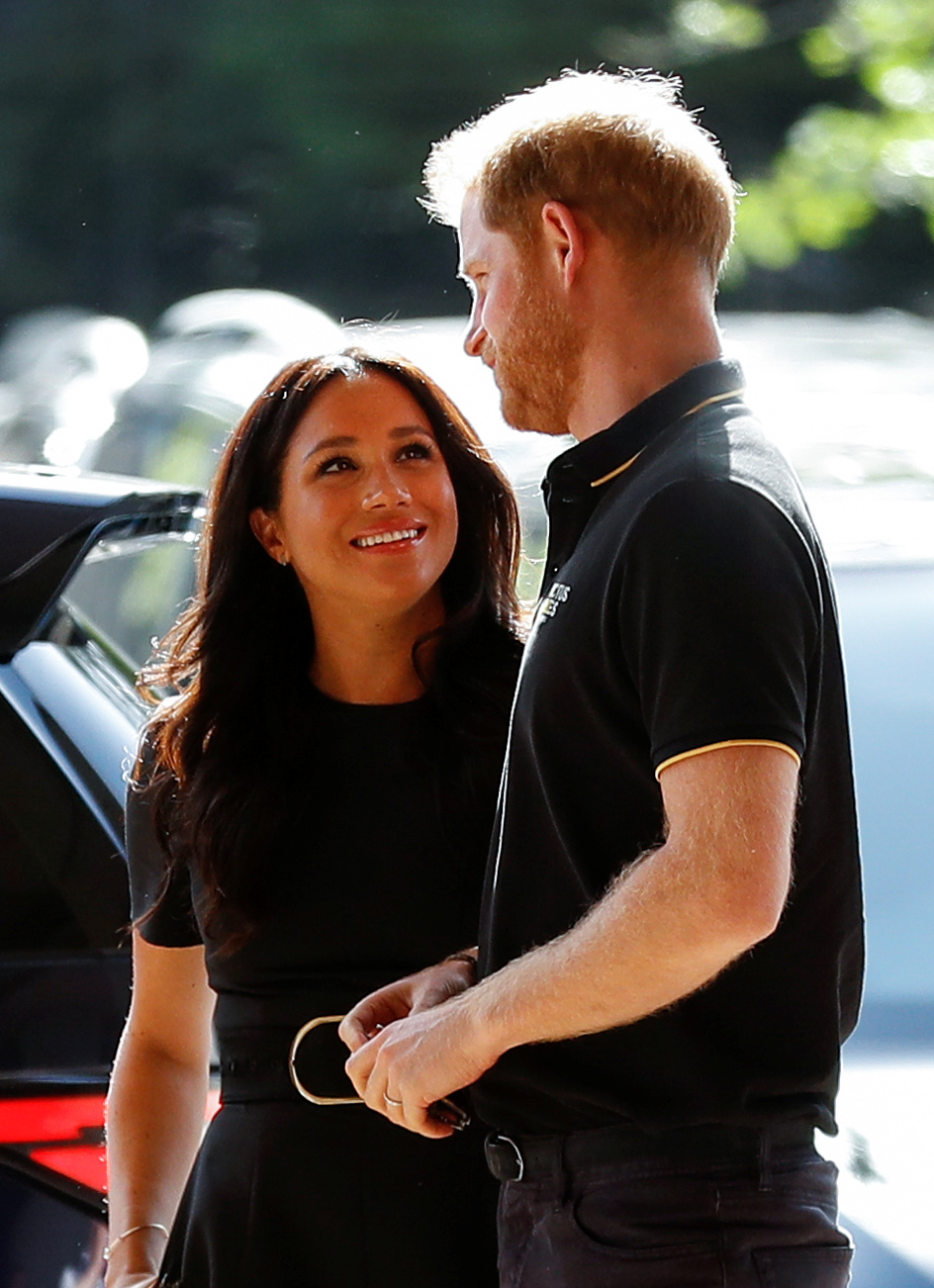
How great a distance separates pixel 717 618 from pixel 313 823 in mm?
656

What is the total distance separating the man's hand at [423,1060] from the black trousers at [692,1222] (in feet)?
0.40

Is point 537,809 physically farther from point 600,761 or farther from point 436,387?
point 436,387

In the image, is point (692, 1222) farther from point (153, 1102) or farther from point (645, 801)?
point (153, 1102)

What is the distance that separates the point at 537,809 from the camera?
4.86ft

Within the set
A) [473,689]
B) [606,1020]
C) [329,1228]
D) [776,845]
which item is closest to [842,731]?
[776,845]

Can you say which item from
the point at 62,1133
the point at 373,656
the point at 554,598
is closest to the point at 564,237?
the point at 554,598

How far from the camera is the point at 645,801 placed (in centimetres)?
143

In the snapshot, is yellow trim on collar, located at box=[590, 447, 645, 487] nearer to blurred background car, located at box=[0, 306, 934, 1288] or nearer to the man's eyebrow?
blurred background car, located at box=[0, 306, 934, 1288]

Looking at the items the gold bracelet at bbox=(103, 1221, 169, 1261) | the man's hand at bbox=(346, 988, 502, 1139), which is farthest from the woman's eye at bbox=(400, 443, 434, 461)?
the gold bracelet at bbox=(103, 1221, 169, 1261)

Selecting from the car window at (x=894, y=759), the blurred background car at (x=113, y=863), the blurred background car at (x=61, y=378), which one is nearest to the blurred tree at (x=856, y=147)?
the blurred background car at (x=61, y=378)

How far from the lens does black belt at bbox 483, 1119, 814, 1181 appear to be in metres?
1.45

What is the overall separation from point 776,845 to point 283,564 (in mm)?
851

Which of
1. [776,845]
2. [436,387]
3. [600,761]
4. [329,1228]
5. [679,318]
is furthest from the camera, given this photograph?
[436,387]

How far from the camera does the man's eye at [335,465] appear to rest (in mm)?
1928
